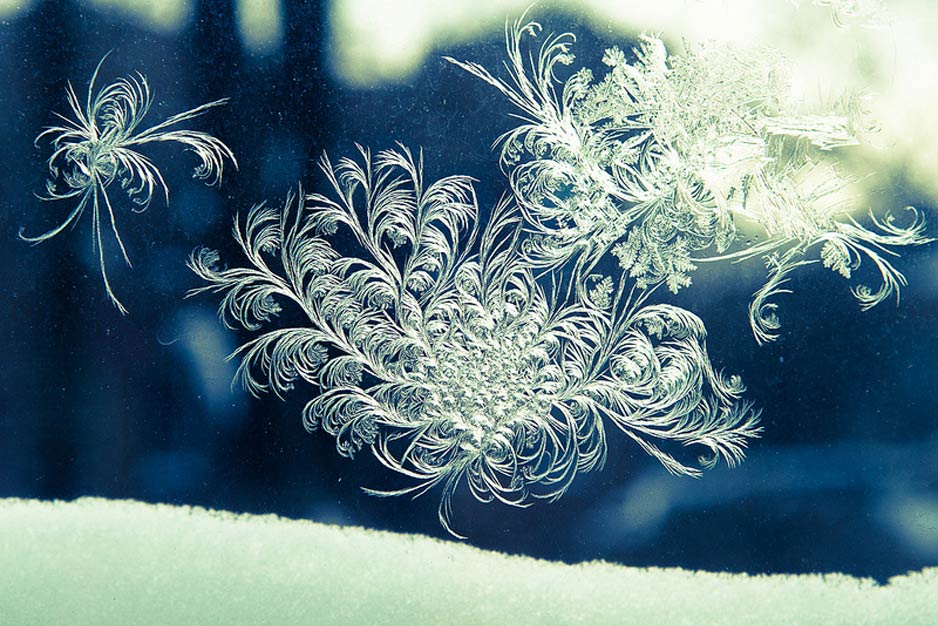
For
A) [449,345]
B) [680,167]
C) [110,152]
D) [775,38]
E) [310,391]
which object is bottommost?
[310,391]

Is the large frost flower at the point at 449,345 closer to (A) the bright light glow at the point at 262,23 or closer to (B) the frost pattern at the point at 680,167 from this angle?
(B) the frost pattern at the point at 680,167

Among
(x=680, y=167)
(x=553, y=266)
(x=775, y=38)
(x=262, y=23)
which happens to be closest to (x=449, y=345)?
(x=553, y=266)

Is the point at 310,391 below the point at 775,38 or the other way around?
below

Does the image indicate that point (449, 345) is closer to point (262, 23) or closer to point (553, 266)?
point (553, 266)

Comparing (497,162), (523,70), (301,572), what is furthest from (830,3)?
(301,572)

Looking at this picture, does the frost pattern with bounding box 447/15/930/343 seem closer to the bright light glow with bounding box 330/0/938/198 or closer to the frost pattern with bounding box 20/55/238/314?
the bright light glow with bounding box 330/0/938/198

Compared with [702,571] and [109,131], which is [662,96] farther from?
[109,131]

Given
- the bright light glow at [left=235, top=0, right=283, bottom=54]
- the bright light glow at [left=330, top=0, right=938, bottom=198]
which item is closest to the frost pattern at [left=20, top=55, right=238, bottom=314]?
the bright light glow at [left=235, top=0, right=283, bottom=54]

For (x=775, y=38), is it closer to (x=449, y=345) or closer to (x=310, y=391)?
(x=449, y=345)
